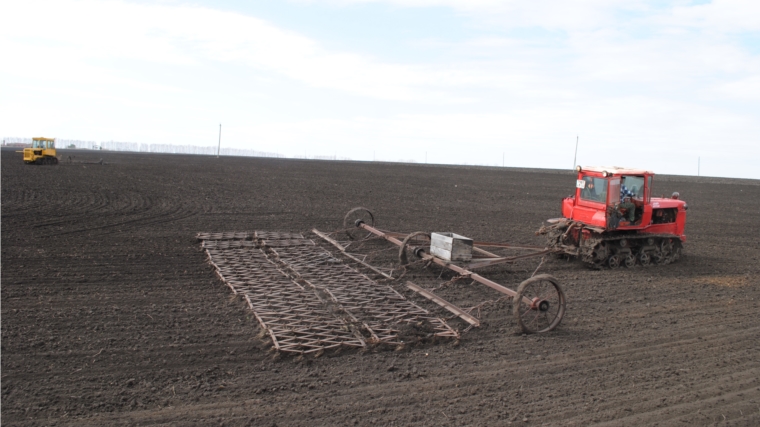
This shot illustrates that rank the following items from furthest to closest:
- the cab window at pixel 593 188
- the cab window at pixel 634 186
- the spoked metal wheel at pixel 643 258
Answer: the spoked metal wheel at pixel 643 258
the cab window at pixel 634 186
the cab window at pixel 593 188

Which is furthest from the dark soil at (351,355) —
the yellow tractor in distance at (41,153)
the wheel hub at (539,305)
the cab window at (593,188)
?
the yellow tractor in distance at (41,153)

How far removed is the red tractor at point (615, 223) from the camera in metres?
11.5

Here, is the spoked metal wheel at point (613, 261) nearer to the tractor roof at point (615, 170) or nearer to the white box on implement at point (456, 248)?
the tractor roof at point (615, 170)

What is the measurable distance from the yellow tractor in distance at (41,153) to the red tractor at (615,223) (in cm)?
3605

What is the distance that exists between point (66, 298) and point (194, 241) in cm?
446

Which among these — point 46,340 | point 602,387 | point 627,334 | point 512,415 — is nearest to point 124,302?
point 46,340

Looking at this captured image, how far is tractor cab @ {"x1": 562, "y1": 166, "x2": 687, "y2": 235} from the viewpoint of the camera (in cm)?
1147

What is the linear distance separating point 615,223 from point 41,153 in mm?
37970

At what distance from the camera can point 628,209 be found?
464 inches

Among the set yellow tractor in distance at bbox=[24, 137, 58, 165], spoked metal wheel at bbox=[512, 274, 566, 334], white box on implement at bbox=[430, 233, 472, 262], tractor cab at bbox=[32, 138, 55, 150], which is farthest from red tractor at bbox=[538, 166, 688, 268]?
tractor cab at bbox=[32, 138, 55, 150]

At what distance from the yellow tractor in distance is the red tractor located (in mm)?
36054

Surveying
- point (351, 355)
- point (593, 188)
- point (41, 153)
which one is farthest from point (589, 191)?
point (41, 153)

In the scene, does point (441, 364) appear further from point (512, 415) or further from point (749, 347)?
point (749, 347)

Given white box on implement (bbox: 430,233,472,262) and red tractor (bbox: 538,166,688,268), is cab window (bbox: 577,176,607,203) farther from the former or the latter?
white box on implement (bbox: 430,233,472,262)
